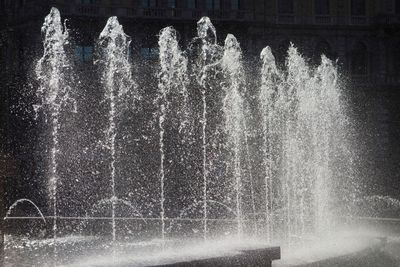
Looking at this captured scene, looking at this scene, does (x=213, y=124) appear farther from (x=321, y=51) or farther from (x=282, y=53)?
(x=321, y=51)

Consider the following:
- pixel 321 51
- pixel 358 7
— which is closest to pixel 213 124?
pixel 321 51

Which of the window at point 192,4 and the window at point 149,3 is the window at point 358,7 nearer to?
the window at point 192,4

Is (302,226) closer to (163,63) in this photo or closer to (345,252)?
(345,252)

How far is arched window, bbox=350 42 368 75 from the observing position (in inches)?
1441

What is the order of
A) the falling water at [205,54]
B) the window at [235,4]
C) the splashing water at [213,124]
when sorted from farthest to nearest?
the window at [235,4]
the falling water at [205,54]
the splashing water at [213,124]

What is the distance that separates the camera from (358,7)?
3731 centimetres

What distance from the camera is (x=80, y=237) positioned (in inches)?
513

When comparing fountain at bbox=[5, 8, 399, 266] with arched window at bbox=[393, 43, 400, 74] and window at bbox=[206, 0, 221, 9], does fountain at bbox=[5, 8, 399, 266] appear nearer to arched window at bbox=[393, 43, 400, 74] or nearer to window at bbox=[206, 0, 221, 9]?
window at bbox=[206, 0, 221, 9]

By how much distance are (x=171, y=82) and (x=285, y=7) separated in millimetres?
9661

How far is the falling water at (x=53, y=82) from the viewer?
103ft

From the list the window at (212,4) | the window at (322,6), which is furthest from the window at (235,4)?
the window at (322,6)

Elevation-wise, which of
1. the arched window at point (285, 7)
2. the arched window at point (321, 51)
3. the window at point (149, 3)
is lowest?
the arched window at point (321, 51)

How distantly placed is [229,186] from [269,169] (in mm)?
2235

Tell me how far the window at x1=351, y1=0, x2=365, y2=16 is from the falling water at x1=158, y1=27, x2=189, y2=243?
11437 millimetres
